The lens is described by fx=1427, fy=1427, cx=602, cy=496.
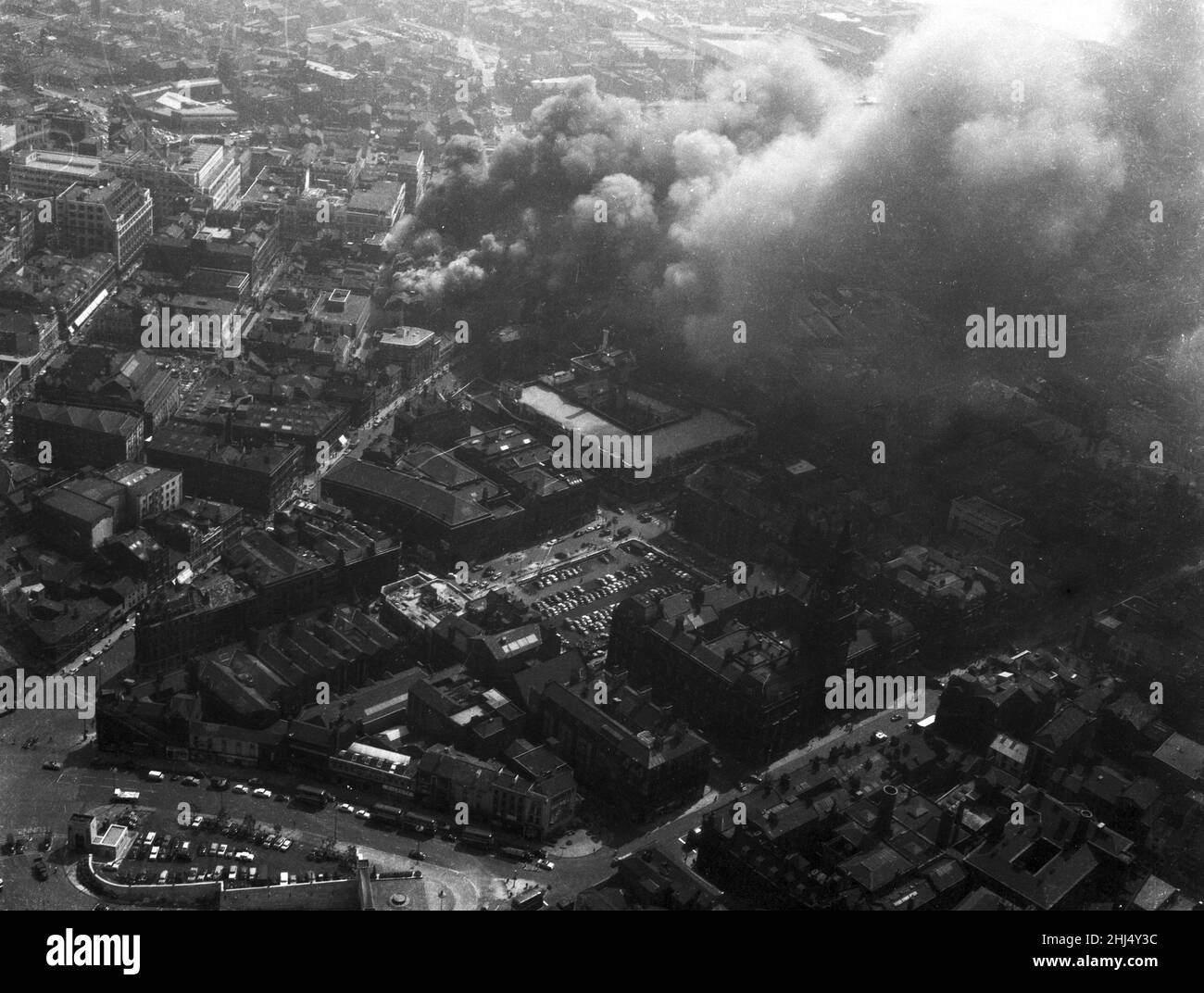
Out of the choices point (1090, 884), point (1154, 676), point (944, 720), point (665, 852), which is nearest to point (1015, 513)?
point (1154, 676)

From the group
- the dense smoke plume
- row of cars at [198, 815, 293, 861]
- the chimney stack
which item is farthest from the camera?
the dense smoke plume

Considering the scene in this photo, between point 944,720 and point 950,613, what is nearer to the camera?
point 944,720

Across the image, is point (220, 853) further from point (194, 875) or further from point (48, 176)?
point (48, 176)

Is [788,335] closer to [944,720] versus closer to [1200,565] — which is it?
[1200,565]

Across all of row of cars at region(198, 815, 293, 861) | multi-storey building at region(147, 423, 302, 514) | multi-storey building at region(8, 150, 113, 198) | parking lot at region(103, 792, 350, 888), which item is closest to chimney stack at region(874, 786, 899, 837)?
parking lot at region(103, 792, 350, 888)

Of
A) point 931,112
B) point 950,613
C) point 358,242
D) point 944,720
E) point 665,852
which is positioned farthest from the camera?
point 358,242

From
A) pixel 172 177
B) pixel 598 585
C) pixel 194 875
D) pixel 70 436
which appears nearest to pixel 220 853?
pixel 194 875

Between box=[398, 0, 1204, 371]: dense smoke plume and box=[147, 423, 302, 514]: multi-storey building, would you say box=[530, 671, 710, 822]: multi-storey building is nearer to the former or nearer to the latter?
box=[147, 423, 302, 514]: multi-storey building

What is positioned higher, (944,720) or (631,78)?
(631,78)

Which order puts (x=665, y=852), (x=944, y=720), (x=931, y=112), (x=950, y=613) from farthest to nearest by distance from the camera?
1. (x=931, y=112)
2. (x=950, y=613)
3. (x=944, y=720)
4. (x=665, y=852)
